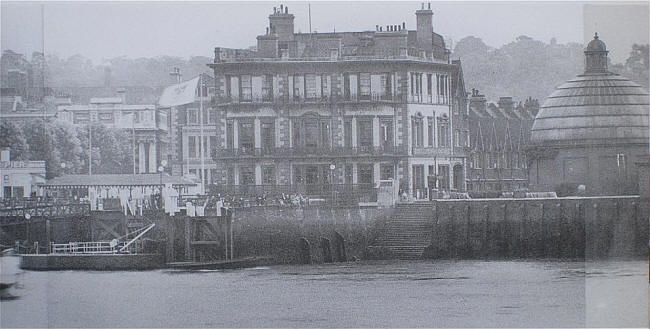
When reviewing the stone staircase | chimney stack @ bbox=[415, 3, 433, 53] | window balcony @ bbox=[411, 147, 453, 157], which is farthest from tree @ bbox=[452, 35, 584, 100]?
the stone staircase

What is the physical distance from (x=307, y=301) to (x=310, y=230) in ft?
2.97

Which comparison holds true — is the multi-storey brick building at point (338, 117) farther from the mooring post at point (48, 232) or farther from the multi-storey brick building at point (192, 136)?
the mooring post at point (48, 232)

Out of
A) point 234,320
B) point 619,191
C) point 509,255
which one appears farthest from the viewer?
point 509,255

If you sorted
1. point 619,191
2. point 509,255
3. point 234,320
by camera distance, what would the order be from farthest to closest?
point 509,255 → point 619,191 → point 234,320

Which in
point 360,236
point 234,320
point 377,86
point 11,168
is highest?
point 377,86

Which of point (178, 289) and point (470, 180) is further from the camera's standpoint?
point (470, 180)

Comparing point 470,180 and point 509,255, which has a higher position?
point 470,180

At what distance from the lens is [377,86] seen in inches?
350

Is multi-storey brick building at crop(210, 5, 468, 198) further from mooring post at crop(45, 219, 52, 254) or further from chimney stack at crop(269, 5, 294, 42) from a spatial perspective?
mooring post at crop(45, 219, 52, 254)

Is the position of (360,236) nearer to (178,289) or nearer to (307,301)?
(307,301)

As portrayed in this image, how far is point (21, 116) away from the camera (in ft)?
28.1

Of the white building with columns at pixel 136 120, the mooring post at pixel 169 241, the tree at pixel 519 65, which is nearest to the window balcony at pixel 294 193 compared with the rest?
the mooring post at pixel 169 241

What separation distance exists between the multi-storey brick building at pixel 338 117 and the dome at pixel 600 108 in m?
0.78

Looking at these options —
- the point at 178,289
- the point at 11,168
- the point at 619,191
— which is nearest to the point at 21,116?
the point at 11,168
